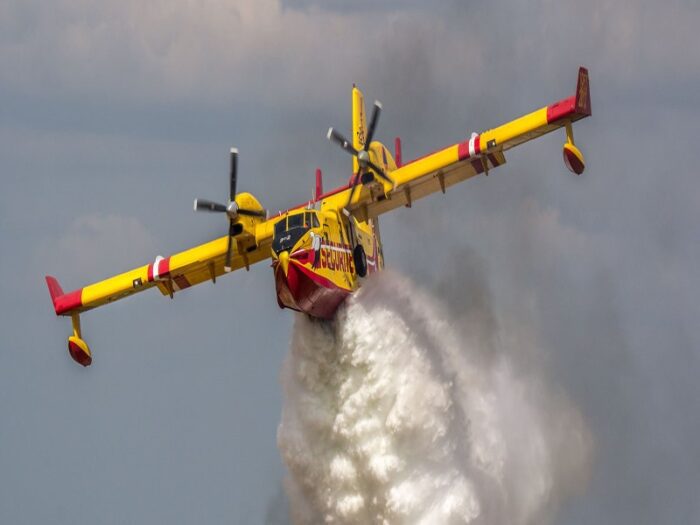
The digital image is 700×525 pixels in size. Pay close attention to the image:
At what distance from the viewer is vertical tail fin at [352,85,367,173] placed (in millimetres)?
58531

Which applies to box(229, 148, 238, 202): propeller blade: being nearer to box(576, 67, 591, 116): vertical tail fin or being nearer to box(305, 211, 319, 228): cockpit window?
box(305, 211, 319, 228): cockpit window

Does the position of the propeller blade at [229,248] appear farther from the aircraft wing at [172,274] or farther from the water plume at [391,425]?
the water plume at [391,425]

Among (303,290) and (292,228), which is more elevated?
(292,228)

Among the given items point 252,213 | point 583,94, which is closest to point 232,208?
point 252,213

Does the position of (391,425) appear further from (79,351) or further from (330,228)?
(79,351)

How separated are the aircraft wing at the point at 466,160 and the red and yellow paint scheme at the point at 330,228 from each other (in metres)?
0.03

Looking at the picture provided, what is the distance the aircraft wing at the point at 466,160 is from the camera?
170ft

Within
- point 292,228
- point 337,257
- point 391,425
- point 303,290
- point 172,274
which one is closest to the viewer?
point 303,290

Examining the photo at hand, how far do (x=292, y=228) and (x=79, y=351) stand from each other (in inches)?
367

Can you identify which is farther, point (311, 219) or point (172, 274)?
point (172, 274)

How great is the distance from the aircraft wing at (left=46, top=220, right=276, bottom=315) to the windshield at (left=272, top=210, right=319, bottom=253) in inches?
113

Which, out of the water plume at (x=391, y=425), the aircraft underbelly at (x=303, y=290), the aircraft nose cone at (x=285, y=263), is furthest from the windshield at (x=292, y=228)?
the water plume at (x=391, y=425)

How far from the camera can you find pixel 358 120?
58812 millimetres

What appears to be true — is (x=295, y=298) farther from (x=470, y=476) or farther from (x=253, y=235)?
(x=470, y=476)
